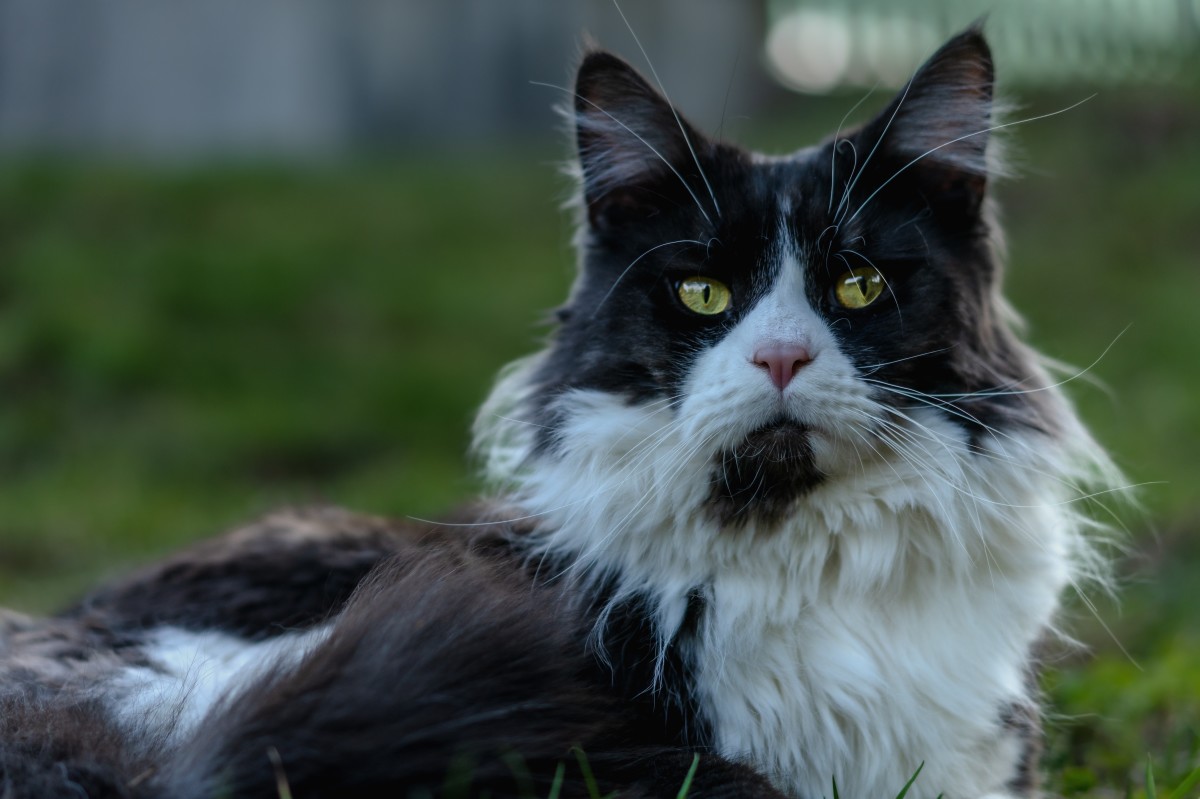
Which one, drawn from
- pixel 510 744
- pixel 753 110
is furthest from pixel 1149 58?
pixel 510 744

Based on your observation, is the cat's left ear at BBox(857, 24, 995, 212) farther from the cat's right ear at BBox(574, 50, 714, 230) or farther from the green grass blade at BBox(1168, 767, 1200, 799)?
the green grass blade at BBox(1168, 767, 1200, 799)

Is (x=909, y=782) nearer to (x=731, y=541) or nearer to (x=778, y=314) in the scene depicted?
(x=731, y=541)

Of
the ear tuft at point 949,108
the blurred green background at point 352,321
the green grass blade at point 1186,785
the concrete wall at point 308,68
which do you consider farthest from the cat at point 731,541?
→ the concrete wall at point 308,68

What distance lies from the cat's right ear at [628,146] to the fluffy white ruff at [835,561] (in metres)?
0.39

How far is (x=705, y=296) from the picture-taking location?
2.19m

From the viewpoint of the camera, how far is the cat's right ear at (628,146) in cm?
232

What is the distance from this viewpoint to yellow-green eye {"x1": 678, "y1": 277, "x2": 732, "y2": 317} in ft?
7.11

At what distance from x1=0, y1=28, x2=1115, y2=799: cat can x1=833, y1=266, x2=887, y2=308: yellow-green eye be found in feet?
0.03

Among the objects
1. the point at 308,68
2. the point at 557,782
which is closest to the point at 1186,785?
the point at 557,782

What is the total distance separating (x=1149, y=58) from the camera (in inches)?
380

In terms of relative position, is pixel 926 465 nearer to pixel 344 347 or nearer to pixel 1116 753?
pixel 1116 753

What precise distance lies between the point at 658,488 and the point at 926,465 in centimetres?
50

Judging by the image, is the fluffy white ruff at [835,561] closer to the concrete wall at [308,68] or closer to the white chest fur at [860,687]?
the white chest fur at [860,687]

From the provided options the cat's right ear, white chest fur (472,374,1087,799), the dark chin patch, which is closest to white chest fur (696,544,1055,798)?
white chest fur (472,374,1087,799)
